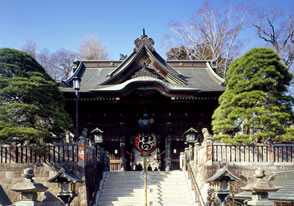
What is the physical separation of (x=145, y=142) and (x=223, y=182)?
886 cm

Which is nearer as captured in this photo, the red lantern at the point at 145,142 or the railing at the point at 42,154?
the railing at the point at 42,154

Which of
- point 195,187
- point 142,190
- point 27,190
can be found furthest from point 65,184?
point 195,187

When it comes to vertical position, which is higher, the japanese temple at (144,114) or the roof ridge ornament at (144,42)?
the roof ridge ornament at (144,42)

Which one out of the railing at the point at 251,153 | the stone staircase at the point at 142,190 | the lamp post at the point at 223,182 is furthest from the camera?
the railing at the point at 251,153

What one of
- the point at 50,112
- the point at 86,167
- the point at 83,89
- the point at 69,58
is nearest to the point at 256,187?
the point at 86,167

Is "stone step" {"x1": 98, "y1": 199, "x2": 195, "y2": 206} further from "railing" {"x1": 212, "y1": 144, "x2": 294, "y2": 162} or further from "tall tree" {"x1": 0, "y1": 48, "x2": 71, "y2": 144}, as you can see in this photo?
"tall tree" {"x1": 0, "y1": 48, "x2": 71, "y2": 144}

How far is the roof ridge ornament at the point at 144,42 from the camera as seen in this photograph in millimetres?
19234

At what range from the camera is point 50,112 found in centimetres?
1323

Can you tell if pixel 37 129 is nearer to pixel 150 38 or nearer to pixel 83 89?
pixel 83 89

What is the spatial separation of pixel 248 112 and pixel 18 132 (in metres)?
9.32

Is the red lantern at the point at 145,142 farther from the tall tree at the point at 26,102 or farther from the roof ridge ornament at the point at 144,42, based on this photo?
the tall tree at the point at 26,102

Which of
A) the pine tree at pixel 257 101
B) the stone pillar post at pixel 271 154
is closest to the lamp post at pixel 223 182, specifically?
the pine tree at pixel 257 101

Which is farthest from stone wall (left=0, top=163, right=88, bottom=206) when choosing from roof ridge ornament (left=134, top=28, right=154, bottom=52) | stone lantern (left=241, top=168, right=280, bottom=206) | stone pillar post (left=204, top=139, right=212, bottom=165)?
roof ridge ornament (left=134, top=28, right=154, bottom=52)

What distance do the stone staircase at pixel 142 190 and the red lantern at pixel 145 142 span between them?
12.2ft
